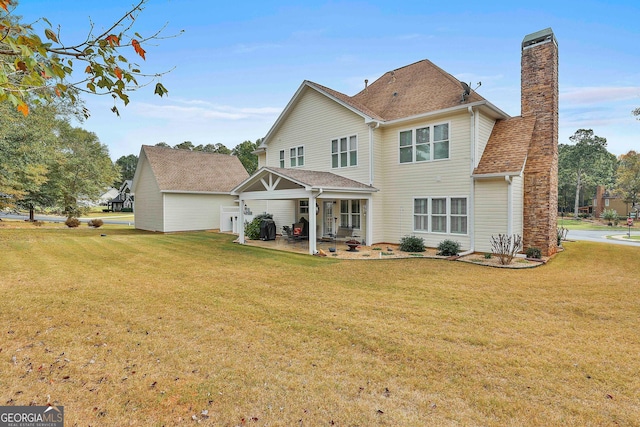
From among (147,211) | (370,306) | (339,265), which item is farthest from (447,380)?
(147,211)

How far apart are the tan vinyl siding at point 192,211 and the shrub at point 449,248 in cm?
1739

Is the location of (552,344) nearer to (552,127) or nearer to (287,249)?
(287,249)

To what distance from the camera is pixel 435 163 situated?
12766 millimetres

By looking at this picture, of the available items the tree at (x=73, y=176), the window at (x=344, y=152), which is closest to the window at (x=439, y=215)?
the window at (x=344, y=152)

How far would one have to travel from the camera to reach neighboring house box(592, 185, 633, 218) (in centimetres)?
4488

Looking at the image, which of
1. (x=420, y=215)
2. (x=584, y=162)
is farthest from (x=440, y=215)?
(x=584, y=162)

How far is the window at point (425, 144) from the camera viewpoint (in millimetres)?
12578

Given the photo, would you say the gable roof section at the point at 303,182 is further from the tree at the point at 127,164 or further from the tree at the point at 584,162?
the tree at the point at 127,164

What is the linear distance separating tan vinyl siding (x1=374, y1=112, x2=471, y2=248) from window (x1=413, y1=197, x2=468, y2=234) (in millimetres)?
201

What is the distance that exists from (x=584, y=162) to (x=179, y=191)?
5285 centimetres

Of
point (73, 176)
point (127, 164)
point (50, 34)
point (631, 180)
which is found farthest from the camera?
point (127, 164)

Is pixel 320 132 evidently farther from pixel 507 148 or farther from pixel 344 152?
pixel 507 148

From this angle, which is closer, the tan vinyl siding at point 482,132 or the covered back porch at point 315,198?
the tan vinyl siding at point 482,132

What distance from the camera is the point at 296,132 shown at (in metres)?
17.3
